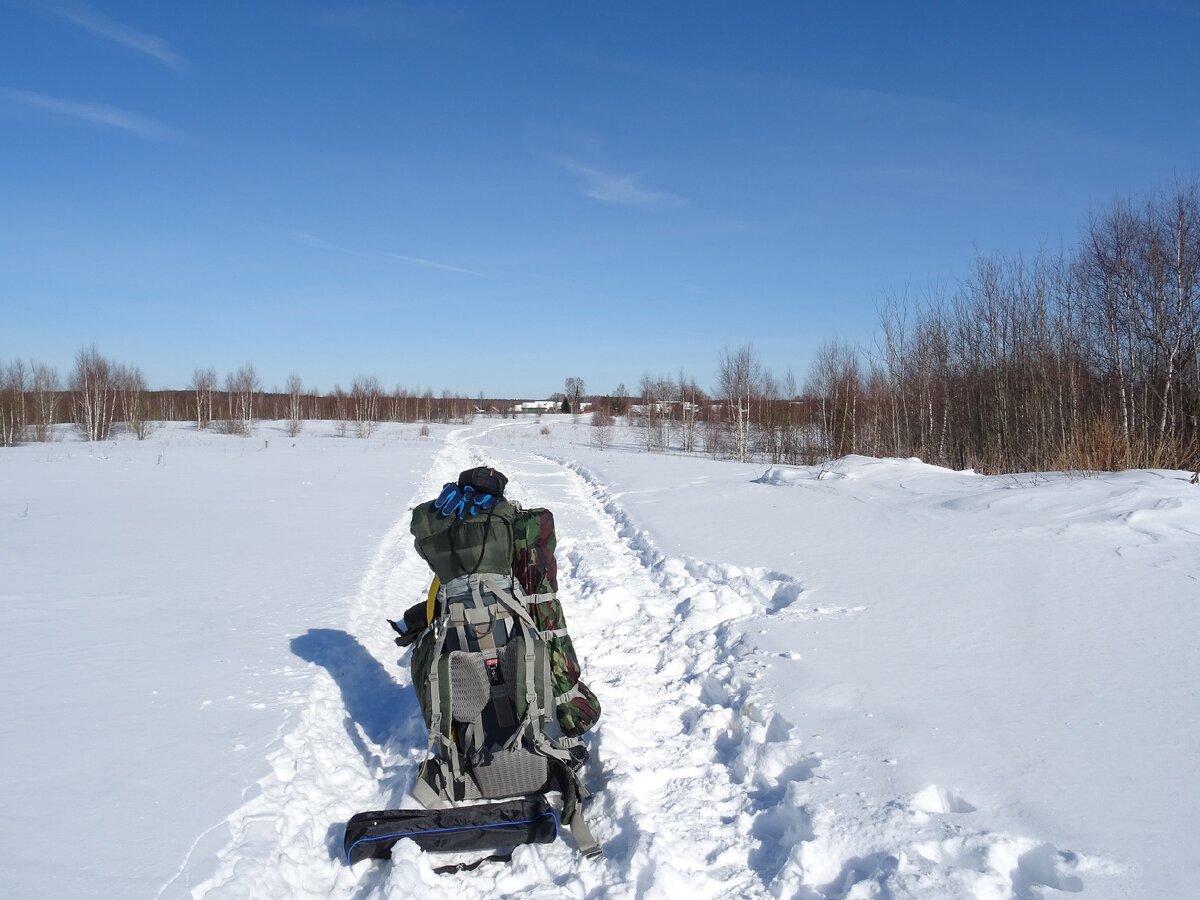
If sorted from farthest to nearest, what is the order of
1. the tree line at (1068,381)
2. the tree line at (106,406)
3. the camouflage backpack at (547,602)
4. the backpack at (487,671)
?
the tree line at (106,406) → the tree line at (1068,381) → the camouflage backpack at (547,602) → the backpack at (487,671)

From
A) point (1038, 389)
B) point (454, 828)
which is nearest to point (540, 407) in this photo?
point (1038, 389)

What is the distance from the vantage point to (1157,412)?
16.4m

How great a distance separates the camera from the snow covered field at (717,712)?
2535 millimetres

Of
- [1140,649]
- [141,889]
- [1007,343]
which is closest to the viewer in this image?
[141,889]

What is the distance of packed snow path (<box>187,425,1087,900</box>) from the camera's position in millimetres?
2475

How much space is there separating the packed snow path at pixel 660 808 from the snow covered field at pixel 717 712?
15 mm

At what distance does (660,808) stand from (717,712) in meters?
0.99

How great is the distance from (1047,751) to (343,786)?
10.7ft

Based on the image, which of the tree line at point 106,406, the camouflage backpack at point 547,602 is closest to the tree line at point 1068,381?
the camouflage backpack at point 547,602

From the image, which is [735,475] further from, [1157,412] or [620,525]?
[1157,412]

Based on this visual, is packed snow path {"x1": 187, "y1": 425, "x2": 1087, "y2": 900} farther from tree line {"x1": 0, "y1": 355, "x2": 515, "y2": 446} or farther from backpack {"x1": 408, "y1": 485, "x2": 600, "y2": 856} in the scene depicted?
tree line {"x1": 0, "y1": 355, "x2": 515, "y2": 446}

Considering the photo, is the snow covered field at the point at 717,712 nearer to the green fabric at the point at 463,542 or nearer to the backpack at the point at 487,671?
the backpack at the point at 487,671

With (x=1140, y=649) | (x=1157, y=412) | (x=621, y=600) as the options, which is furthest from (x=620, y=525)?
(x=1157, y=412)

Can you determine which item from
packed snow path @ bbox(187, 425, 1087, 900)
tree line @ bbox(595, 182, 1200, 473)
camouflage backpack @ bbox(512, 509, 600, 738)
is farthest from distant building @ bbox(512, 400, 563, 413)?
camouflage backpack @ bbox(512, 509, 600, 738)
